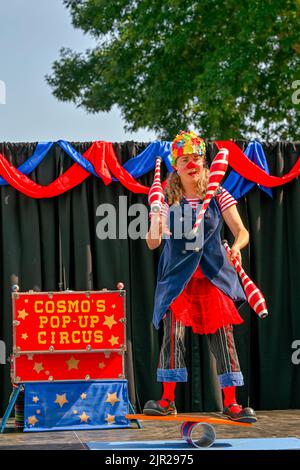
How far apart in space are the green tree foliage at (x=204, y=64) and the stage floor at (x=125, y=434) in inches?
289

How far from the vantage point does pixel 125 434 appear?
543 centimetres

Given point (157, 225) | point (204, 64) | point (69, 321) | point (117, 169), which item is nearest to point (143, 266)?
point (117, 169)

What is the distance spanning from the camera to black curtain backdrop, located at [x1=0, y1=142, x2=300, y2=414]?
6500 mm

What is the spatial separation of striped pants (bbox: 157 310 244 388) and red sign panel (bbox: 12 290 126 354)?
3.03 feet

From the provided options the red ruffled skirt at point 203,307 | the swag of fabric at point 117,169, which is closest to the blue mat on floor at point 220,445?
the red ruffled skirt at point 203,307

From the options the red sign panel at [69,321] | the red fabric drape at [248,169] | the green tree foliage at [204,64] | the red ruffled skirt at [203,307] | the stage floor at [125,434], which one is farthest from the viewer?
the green tree foliage at [204,64]

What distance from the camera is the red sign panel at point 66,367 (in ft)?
18.9

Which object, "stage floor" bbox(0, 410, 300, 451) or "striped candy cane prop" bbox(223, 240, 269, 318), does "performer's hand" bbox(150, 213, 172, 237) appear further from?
"stage floor" bbox(0, 410, 300, 451)

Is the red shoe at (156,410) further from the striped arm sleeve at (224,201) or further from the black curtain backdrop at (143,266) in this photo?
the black curtain backdrop at (143,266)

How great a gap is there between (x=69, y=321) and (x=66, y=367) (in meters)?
Answer: 0.29

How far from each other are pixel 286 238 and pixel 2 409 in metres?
2.39

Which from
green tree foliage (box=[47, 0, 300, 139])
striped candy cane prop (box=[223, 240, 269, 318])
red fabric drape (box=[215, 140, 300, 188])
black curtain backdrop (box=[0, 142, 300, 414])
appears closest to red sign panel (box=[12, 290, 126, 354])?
black curtain backdrop (box=[0, 142, 300, 414])

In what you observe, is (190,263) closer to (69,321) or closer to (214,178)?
(214,178)
